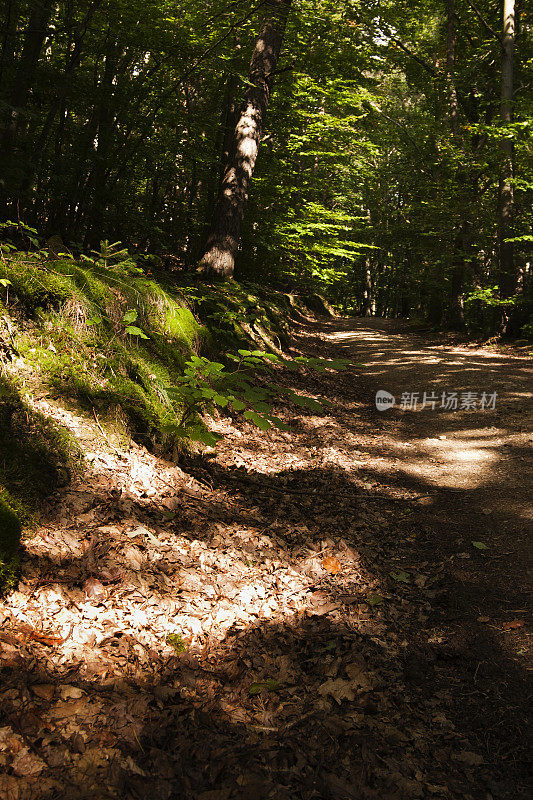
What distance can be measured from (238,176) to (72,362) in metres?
5.77

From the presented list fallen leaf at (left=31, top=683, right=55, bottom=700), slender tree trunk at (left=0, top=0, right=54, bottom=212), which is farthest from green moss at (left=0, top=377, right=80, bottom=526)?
slender tree trunk at (left=0, top=0, right=54, bottom=212)

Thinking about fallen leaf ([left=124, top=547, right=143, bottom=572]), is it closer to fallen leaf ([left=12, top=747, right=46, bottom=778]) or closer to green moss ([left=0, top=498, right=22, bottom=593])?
green moss ([left=0, top=498, right=22, bottom=593])

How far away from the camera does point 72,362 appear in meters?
3.40

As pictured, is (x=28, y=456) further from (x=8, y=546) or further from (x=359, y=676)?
(x=359, y=676)

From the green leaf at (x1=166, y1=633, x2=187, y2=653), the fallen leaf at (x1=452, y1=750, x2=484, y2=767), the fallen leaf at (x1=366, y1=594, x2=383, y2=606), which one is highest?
the green leaf at (x1=166, y1=633, x2=187, y2=653)

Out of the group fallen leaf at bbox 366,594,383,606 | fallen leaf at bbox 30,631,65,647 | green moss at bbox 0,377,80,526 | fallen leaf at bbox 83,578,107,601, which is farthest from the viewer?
fallen leaf at bbox 366,594,383,606

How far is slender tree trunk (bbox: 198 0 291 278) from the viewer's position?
25.6ft

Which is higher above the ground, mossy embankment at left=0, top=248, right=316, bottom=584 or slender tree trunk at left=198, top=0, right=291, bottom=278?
slender tree trunk at left=198, top=0, right=291, bottom=278

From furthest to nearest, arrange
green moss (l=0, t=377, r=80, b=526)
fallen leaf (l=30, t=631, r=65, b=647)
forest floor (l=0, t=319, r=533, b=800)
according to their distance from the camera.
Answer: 1. green moss (l=0, t=377, r=80, b=526)
2. fallen leaf (l=30, t=631, r=65, b=647)
3. forest floor (l=0, t=319, r=533, b=800)

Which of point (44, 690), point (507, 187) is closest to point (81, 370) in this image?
point (44, 690)

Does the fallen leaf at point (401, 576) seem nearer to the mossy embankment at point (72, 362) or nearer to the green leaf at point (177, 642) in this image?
the green leaf at point (177, 642)

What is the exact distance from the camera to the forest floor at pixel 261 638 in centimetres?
169

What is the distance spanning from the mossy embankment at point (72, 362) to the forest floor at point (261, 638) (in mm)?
164

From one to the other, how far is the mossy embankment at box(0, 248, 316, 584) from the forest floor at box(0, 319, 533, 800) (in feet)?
0.54
